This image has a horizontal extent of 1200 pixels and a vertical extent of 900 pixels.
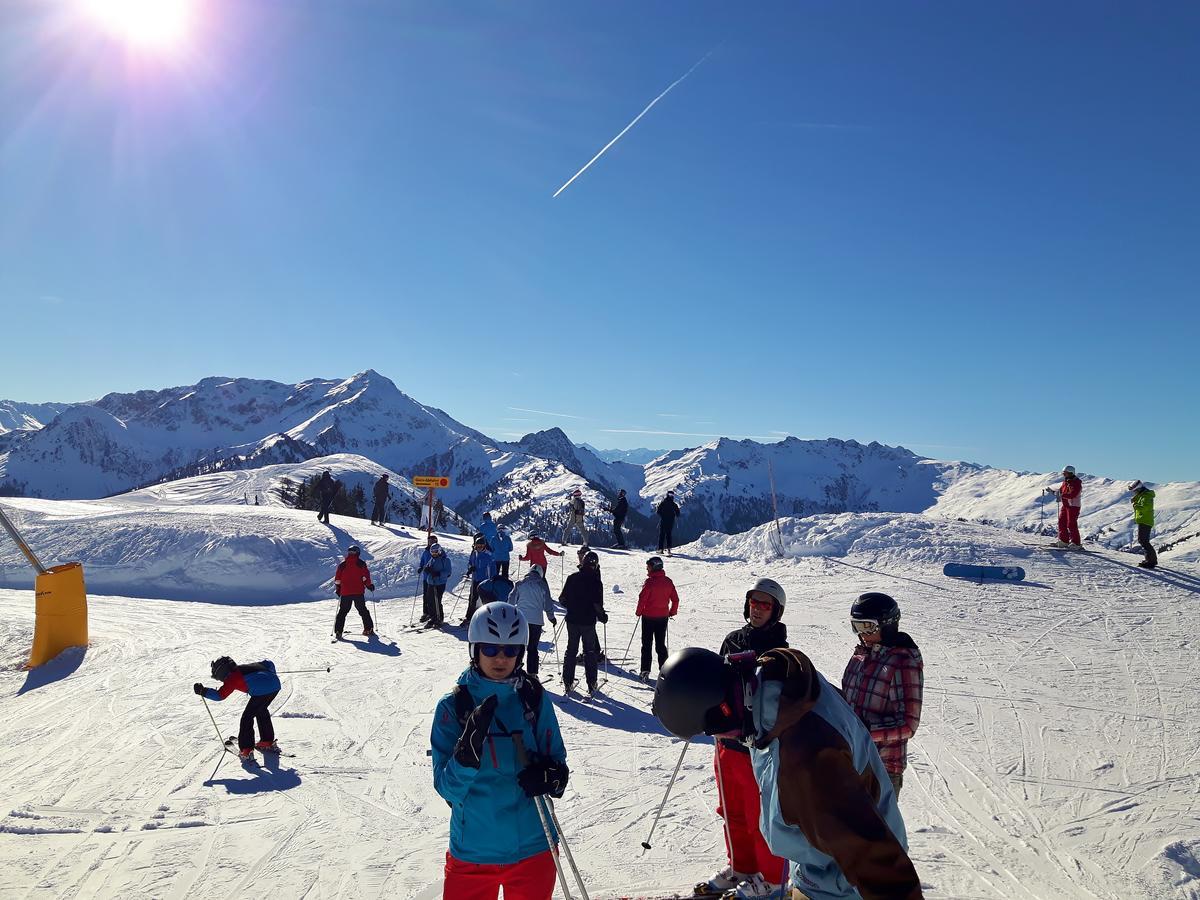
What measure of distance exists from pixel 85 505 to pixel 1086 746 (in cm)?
3273

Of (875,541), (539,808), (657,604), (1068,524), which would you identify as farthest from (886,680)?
(875,541)

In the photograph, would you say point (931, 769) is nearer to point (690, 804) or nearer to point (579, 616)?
point (690, 804)

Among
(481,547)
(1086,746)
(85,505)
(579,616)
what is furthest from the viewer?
(85,505)

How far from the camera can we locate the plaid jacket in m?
4.37

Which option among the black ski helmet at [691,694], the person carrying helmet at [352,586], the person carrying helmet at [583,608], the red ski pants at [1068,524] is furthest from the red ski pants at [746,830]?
the red ski pants at [1068,524]

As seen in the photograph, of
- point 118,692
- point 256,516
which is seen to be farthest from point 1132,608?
point 256,516

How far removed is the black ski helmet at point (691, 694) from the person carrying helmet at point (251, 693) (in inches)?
264

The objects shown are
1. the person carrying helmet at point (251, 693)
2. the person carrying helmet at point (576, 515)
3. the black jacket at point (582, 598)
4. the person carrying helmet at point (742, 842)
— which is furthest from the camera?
the person carrying helmet at point (576, 515)

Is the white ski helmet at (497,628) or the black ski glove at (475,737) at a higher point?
the white ski helmet at (497,628)

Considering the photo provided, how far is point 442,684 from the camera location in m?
10.5

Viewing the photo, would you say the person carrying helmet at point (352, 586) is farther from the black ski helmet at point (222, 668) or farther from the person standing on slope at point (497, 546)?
the black ski helmet at point (222, 668)

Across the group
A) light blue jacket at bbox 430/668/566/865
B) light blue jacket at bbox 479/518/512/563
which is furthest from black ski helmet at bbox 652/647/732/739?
light blue jacket at bbox 479/518/512/563

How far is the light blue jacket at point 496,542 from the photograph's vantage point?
14078 mm

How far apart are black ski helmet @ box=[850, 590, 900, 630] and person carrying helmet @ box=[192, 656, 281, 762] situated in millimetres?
6472
